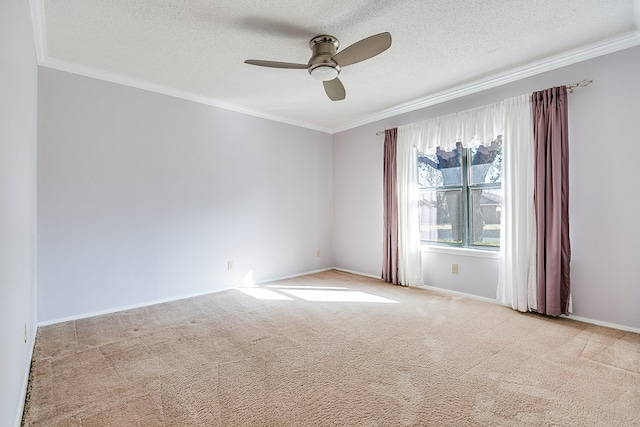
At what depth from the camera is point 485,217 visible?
12.1 ft

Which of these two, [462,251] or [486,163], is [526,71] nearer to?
[486,163]

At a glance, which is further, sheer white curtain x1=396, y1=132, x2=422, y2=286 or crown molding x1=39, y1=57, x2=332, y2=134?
sheer white curtain x1=396, y1=132, x2=422, y2=286

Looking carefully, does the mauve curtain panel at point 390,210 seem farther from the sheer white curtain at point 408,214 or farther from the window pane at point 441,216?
the window pane at point 441,216

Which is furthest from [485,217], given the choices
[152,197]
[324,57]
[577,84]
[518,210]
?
[152,197]

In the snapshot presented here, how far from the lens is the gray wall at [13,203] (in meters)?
1.33

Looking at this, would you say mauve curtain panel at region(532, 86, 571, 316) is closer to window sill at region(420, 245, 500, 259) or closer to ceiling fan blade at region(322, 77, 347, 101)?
window sill at region(420, 245, 500, 259)

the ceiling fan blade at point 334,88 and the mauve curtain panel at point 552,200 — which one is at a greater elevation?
the ceiling fan blade at point 334,88

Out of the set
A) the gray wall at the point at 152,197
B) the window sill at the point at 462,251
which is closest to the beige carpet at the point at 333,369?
the gray wall at the point at 152,197

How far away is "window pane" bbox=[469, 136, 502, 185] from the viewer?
357 centimetres

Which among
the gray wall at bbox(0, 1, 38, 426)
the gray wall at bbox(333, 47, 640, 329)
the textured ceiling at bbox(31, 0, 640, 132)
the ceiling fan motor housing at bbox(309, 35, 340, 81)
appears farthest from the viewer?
the gray wall at bbox(333, 47, 640, 329)

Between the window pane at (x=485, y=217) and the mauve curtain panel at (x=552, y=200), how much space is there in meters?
0.54

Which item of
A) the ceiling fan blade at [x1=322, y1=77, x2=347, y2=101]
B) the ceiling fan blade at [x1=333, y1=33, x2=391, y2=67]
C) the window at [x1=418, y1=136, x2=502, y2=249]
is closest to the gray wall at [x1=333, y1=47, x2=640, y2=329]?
the window at [x1=418, y1=136, x2=502, y2=249]

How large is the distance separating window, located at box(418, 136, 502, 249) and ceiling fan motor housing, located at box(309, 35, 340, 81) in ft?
7.22

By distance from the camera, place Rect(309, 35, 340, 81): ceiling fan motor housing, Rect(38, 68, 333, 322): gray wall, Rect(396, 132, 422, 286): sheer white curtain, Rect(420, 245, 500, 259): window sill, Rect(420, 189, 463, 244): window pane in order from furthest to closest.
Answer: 1. Rect(396, 132, 422, 286): sheer white curtain
2. Rect(420, 189, 463, 244): window pane
3. Rect(420, 245, 500, 259): window sill
4. Rect(38, 68, 333, 322): gray wall
5. Rect(309, 35, 340, 81): ceiling fan motor housing
